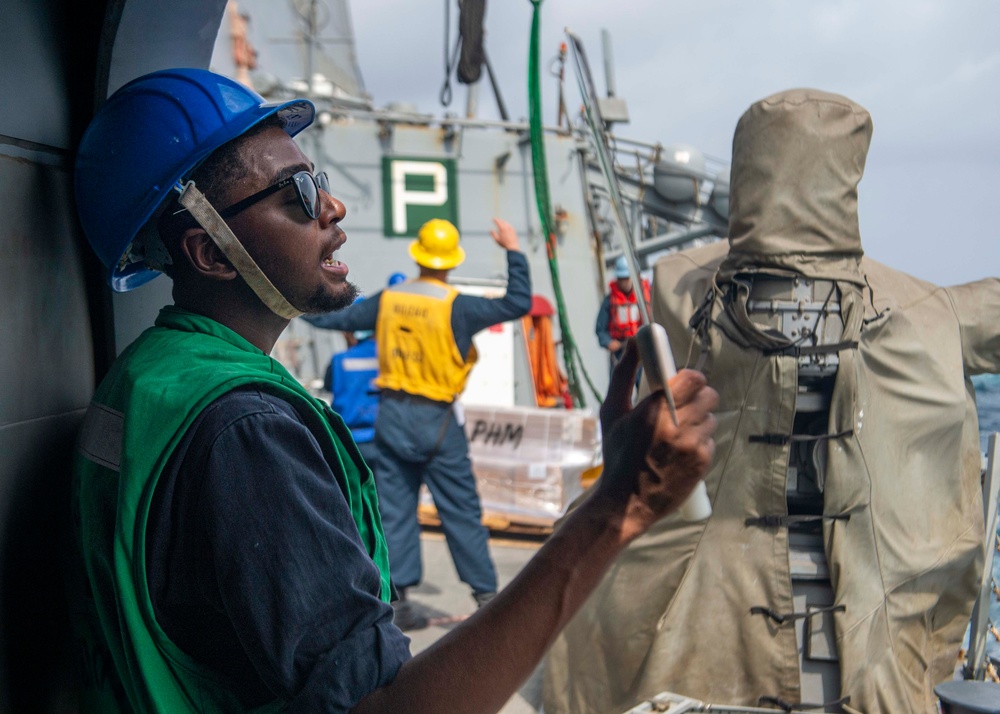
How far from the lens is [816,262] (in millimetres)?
3270

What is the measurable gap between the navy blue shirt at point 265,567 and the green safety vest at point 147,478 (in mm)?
19

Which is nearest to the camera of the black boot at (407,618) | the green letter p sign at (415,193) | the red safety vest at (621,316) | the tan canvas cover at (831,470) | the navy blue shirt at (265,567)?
the navy blue shirt at (265,567)

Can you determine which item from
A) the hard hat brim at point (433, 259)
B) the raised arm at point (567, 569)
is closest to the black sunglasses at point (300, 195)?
the raised arm at point (567, 569)

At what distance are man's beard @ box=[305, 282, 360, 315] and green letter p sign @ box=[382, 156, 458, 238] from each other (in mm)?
9859

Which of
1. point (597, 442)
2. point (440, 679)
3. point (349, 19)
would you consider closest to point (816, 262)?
point (440, 679)

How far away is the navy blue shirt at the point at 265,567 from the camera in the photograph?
102 cm

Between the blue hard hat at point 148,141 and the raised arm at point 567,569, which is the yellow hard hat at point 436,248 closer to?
the blue hard hat at point 148,141

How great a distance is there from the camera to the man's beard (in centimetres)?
140

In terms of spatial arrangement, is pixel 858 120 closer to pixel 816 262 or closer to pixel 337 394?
pixel 816 262

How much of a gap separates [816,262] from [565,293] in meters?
8.32

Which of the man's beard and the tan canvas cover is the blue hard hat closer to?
the man's beard

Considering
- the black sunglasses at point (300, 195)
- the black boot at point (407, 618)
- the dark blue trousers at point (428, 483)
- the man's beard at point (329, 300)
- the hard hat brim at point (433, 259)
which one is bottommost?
the black boot at point (407, 618)

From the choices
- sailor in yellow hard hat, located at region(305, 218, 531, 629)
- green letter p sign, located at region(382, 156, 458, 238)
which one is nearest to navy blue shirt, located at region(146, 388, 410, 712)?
sailor in yellow hard hat, located at region(305, 218, 531, 629)

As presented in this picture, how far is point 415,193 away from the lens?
11359 mm
